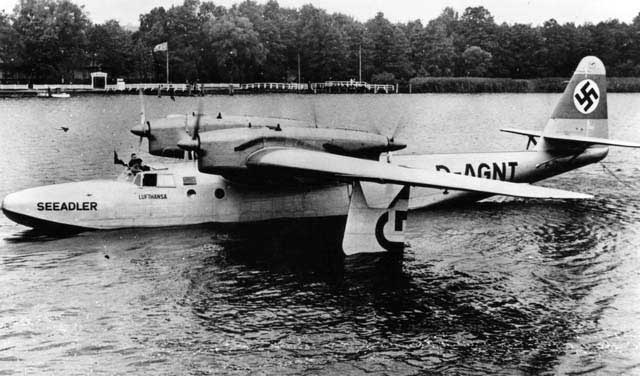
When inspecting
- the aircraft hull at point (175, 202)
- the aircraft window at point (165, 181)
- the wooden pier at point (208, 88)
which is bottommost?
the aircraft hull at point (175, 202)

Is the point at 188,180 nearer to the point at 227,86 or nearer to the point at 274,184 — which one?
the point at 274,184

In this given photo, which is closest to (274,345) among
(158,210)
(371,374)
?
(371,374)

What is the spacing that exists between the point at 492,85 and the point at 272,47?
44.7 metres

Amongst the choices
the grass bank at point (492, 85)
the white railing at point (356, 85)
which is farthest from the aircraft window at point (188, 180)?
the grass bank at point (492, 85)

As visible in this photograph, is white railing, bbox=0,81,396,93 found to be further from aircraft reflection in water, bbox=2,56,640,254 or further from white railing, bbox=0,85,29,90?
aircraft reflection in water, bbox=2,56,640,254

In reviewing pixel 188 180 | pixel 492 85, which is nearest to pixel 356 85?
pixel 492 85

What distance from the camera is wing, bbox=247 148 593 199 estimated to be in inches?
691

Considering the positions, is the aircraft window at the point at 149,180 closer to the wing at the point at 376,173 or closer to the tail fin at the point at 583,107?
the wing at the point at 376,173

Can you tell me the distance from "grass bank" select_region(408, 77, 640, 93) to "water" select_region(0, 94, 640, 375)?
115 m

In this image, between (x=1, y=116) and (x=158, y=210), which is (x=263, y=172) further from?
(x=1, y=116)

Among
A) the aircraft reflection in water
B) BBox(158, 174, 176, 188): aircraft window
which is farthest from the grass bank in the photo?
BBox(158, 174, 176, 188): aircraft window

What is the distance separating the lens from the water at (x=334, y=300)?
13008 mm

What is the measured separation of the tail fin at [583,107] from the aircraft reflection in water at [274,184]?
162cm

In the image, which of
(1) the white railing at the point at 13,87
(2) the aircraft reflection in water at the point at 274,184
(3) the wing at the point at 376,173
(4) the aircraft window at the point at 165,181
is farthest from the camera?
(1) the white railing at the point at 13,87
